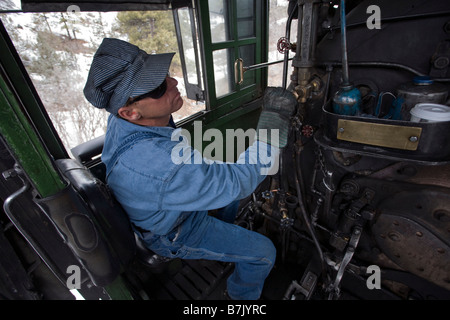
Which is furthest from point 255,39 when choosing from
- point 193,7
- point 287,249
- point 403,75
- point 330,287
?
point 330,287

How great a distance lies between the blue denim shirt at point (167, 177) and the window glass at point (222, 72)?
2165 mm

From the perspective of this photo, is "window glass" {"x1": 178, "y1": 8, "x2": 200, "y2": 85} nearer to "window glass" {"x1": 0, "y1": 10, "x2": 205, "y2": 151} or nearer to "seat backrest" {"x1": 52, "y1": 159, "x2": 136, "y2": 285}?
"window glass" {"x1": 0, "y1": 10, "x2": 205, "y2": 151}

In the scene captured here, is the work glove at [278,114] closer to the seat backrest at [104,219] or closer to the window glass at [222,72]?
the seat backrest at [104,219]

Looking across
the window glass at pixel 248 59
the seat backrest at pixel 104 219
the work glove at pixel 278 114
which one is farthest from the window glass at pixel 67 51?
the work glove at pixel 278 114

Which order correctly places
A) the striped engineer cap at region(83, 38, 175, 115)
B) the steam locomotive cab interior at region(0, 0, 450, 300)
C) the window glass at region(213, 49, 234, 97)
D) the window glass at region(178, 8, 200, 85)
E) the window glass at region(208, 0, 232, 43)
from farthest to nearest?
1. the window glass at region(213, 49, 234, 97)
2. the window glass at region(208, 0, 232, 43)
3. the window glass at region(178, 8, 200, 85)
4. the striped engineer cap at region(83, 38, 175, 115)
5. the steam locomotive cab interior at region(0, 0, 450, 300)

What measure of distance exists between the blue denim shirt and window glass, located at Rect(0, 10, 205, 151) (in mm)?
945

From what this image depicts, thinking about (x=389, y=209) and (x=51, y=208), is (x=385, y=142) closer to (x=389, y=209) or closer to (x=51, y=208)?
(x=389, y=209)

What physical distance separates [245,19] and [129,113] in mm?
2914

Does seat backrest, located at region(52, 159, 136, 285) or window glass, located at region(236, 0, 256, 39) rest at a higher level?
window glass, located at region(236, 0, 256, 39)

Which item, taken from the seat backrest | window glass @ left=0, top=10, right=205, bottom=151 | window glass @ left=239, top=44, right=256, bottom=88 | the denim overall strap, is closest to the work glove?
the denim overall strap

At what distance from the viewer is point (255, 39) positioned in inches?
142

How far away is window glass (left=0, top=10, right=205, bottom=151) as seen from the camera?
1.70m

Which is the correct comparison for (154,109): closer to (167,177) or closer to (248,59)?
(167,177)

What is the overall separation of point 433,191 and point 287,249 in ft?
4.28
